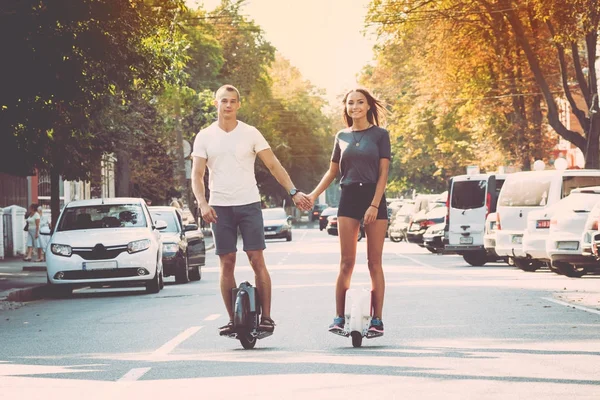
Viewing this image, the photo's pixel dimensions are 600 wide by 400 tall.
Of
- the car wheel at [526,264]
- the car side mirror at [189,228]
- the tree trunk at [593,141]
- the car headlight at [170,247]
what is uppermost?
the tree trunk at [593,141]

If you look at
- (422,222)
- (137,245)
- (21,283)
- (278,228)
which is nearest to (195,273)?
(21,283)

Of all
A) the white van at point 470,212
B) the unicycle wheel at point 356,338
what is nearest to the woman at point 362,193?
the unicycle wheel at point 356,338

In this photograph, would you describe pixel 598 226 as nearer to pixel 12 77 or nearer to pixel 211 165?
pixel 12 77

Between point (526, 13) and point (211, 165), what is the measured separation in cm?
3099

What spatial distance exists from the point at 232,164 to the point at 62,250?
10129mm

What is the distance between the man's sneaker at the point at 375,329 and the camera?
1104 centimetres

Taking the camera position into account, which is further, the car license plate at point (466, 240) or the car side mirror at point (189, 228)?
the car license plate at point (466, 240)

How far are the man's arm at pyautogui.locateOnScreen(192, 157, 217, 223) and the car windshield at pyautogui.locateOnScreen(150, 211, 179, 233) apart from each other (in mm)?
13673

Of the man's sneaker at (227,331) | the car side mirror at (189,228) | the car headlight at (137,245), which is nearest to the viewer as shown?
the man's sneaker at (227,331)

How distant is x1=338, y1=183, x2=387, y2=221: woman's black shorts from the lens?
36.0 ft

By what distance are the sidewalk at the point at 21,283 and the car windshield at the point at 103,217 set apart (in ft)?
3.80

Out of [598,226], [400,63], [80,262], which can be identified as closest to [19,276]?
[80,262]

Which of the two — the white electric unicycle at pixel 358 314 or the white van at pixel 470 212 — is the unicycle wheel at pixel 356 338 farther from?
the white van at pixel 470 212

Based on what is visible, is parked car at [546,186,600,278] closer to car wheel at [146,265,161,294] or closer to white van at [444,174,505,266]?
car wheel at [146,265,161,294]
